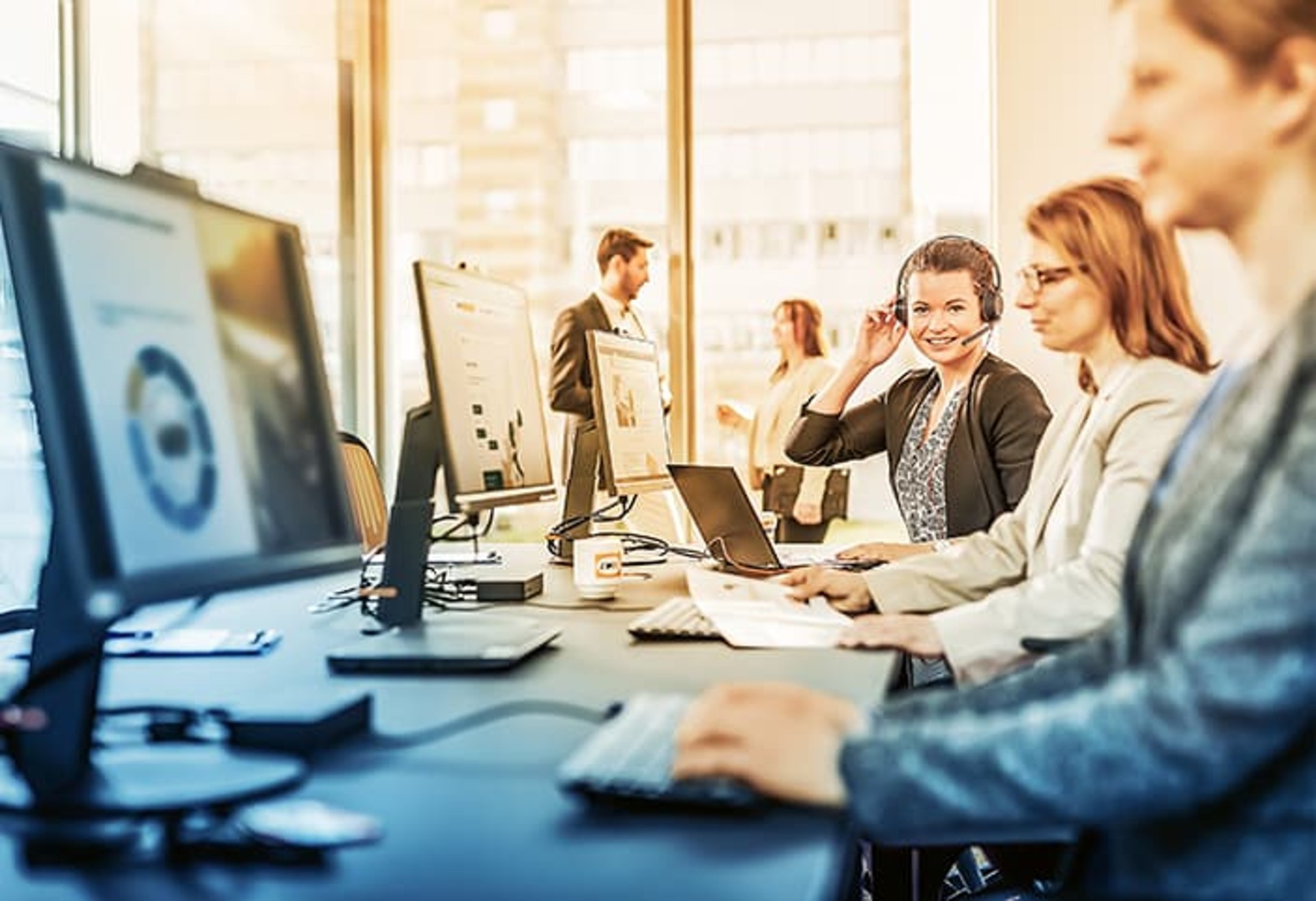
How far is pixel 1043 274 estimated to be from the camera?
6.06ft

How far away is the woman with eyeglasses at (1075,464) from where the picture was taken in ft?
5.12

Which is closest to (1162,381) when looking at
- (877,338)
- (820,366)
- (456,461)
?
(456,461)

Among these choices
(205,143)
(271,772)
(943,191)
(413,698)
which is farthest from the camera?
(205,143)

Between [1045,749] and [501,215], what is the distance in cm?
501

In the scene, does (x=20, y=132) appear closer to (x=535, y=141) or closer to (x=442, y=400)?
(x=535, y=141)

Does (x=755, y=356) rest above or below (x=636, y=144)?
below

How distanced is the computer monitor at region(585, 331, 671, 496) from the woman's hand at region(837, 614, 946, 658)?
0.82 metres

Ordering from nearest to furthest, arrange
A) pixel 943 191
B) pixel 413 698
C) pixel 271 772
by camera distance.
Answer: pixel 271 772
pixel 413 698
pixel 943 191

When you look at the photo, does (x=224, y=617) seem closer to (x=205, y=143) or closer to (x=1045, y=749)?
(x=1045, y=749)

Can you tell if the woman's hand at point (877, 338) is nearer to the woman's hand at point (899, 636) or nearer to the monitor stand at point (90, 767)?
the woman's hand at point (899, 636)

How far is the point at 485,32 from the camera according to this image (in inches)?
221

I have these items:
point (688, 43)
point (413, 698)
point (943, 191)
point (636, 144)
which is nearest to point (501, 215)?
point (636, 144)

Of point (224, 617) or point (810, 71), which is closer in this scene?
point (224, 617)

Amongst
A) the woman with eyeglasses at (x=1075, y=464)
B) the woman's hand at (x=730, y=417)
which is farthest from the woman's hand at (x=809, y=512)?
the woman with eyeglasses at (x=1075, y=464)
